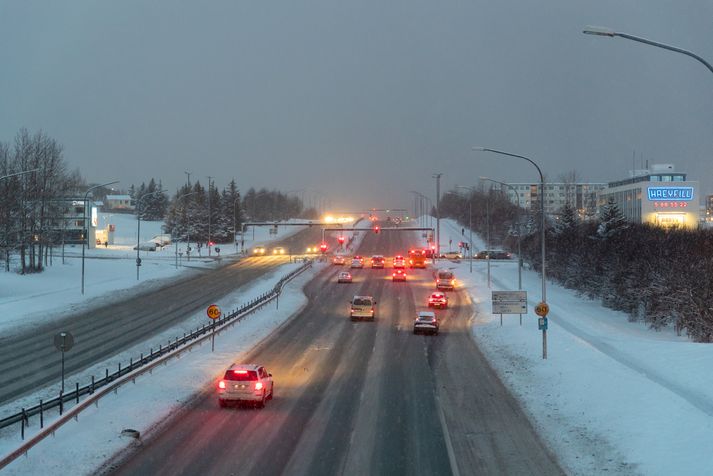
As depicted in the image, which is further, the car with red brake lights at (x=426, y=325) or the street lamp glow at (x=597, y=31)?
the car with red brake lights at (x=426, y=325)

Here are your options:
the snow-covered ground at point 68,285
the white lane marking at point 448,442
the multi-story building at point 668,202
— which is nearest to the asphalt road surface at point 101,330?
the snow-covered ground at point 68,285

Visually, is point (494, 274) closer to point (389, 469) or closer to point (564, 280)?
point (564, 280)

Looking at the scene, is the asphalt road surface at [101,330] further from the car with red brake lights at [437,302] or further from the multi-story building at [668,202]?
the multi-story building at [668,202]

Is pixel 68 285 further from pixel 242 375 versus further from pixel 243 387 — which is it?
pixel 243 387

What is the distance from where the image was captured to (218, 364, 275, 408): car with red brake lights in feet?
66.7

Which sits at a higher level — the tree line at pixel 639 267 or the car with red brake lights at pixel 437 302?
the tree line at pixel 639 267

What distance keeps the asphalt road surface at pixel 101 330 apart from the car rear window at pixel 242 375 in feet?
26.4

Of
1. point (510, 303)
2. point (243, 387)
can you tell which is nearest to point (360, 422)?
point (243, 387)

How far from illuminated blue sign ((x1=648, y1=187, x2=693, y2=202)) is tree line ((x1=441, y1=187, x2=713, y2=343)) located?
113 ft

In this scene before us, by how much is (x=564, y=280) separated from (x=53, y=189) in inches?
2148

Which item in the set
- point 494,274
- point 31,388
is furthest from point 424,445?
point 494,274

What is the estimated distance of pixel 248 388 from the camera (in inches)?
800

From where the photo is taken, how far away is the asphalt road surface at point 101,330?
1056 inches

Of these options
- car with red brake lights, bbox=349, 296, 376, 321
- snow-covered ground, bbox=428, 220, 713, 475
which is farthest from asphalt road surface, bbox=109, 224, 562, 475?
car with red brake lights, bbox=349, 296, 376, 321
